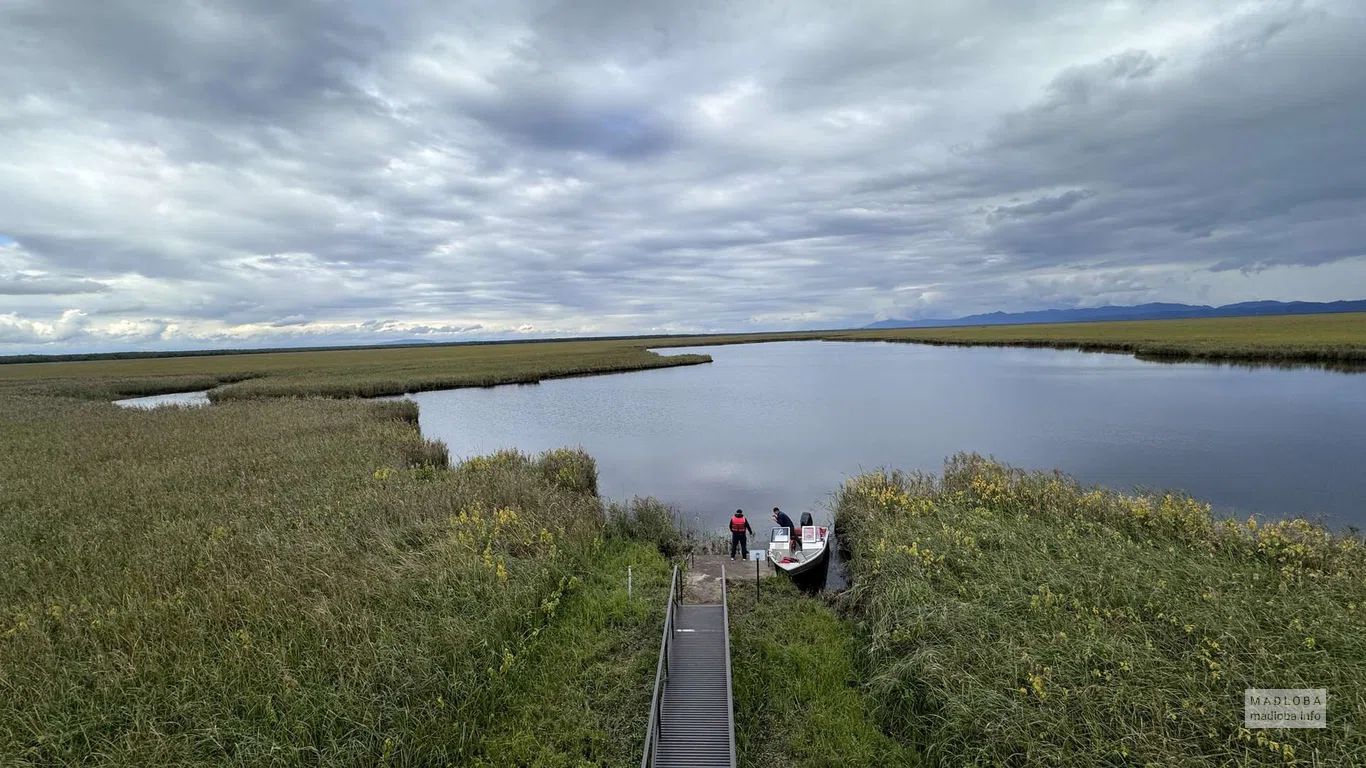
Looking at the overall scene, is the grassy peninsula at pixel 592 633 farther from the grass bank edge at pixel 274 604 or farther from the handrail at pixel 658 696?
the handrail at pixel 658 696

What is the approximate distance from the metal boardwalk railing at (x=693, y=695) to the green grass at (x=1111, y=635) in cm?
331

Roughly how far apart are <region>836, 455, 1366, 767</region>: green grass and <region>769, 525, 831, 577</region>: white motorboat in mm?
1723

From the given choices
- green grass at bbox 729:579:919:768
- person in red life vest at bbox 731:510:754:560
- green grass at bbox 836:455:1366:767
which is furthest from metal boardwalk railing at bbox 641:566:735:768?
person in red life vest at bbox 731:510:754:560

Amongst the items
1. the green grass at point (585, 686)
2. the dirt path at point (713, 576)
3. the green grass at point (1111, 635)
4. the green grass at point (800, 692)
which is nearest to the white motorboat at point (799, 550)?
the dirt path at point (713, 576)

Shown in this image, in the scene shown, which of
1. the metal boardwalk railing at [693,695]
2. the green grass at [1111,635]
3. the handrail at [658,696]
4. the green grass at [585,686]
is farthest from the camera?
the metal boardwalk railing at [693,695]

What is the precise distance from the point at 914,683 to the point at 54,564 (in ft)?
70.7

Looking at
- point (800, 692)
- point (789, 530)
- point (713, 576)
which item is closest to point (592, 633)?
point (800, 692)

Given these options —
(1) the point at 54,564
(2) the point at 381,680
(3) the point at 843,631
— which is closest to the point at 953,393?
(3) the point at 843,631

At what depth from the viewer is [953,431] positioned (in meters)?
40.4

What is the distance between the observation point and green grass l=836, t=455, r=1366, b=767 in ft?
28.4

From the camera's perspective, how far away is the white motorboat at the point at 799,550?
18.1 m

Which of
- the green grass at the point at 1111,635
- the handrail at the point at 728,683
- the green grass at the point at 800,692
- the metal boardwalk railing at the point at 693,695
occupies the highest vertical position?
the green grass at the point at 1111,635

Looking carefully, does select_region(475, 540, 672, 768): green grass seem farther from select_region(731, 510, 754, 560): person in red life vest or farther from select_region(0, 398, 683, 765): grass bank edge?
select_region(731, 510, 754, 560): person in red life vest

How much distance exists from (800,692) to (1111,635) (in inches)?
243
